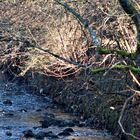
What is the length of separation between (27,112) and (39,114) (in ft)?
1.96

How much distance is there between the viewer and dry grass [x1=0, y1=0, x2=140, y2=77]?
1568 cm

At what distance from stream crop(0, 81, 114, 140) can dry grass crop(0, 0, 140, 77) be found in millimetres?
1335

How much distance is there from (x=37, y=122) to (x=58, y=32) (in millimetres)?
4310

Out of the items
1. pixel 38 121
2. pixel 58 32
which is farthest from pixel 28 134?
pixel 58 32

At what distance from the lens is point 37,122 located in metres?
18.1

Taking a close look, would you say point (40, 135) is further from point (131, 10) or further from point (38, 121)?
point (131, 10)

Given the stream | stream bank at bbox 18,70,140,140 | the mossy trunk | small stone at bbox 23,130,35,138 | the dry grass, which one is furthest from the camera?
the stream

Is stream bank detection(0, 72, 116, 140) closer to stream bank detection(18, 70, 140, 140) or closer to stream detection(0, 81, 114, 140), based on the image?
stream detection(0, 81, 114, 140)

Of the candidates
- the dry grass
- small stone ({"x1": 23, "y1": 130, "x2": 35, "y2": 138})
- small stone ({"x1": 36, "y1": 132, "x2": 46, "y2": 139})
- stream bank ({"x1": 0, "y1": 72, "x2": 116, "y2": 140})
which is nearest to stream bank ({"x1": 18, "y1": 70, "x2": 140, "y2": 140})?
stream bank ({"x1": 0, "y1": 72, "x2": 116, "y2": 140})

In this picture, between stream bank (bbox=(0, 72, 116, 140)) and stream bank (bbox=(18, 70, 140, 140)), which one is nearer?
stream bank (bbox=(18, 70, 140, 140))

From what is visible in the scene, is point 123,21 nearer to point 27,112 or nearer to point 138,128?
point 138,128

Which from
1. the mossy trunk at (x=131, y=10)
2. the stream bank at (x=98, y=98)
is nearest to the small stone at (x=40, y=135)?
the stream bank at (x=98, y=98)

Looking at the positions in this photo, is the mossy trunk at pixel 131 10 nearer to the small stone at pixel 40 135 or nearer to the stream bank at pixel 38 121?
the stream bank at pixel 38 121

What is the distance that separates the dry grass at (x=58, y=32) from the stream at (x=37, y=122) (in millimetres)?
1335
